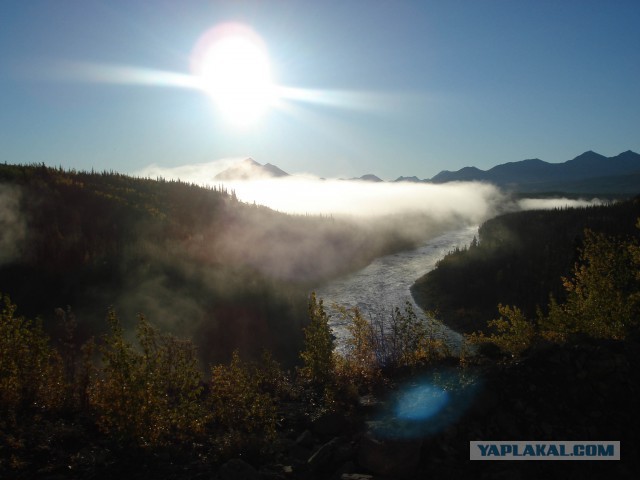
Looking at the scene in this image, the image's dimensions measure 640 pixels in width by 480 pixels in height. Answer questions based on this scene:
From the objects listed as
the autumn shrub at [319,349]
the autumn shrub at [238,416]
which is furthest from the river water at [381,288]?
the autumn shrub at [238,416]

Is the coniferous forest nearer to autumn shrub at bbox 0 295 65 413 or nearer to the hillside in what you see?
autumn shrub at bbox 0 295 65 413

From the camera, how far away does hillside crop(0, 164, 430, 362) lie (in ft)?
86.0

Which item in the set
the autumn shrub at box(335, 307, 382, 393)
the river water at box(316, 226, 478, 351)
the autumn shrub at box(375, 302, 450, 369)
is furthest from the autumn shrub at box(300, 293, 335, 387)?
the river water at box(316, 226, 478, 351)

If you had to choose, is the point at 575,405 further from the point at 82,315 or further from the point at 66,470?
the point at 82,315

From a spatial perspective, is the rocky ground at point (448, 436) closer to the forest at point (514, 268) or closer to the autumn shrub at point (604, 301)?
the autumn shrub at point (604, 301)

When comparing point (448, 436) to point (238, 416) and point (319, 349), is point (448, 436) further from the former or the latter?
point (319, 349)

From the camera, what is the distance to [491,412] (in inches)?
329

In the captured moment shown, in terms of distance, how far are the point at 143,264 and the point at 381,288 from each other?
30176mm

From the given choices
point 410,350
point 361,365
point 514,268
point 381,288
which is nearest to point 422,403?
point 361,365

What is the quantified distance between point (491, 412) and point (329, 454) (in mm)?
3136

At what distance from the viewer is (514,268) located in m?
57.2

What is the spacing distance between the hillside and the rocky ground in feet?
52.6

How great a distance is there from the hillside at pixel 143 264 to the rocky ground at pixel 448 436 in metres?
16.0

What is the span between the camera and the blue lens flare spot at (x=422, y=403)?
8508mm
